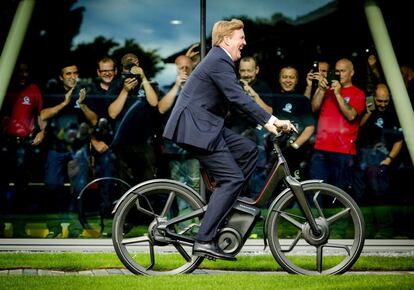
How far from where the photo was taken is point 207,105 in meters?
7.27

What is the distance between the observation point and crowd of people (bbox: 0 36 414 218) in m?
10.5

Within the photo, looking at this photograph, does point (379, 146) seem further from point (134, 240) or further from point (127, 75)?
point (134, 240)

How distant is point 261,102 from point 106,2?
2.07 meters

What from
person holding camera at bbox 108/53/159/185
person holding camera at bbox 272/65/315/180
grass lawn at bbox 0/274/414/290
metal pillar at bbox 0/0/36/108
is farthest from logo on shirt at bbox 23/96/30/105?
grass lawn at bbox 0/274/414/290

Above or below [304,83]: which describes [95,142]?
below

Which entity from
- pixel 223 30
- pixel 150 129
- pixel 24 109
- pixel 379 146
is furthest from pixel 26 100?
pixel 379 146

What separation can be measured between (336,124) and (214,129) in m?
3.75

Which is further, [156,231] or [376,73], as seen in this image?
[376,73]

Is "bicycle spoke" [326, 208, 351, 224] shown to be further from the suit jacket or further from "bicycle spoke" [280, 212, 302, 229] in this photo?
the suit jacket

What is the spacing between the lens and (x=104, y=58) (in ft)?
34.6

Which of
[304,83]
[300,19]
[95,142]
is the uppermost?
[300,19]

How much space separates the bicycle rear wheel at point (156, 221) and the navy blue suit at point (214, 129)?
0.25 meters

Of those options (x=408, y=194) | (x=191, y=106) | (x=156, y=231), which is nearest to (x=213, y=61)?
(x=191, y=106)

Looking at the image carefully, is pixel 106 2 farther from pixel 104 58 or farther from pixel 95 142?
pixel 95 142
